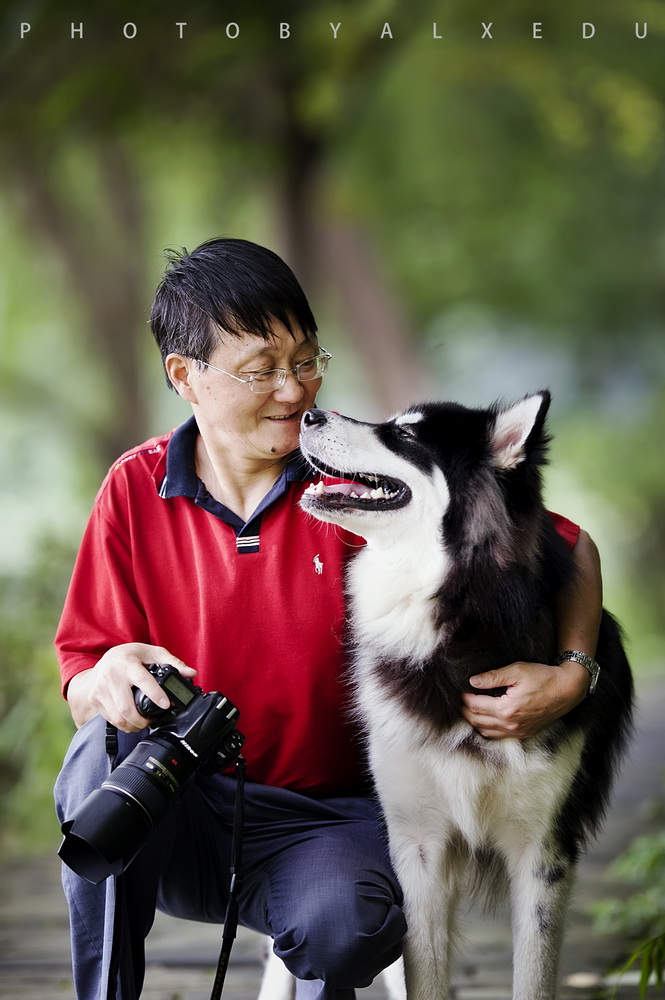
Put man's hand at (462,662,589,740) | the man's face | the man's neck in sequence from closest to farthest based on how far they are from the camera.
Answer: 1. man's hand at (462,662,589,740)
2. the man's face
3. the man's neck

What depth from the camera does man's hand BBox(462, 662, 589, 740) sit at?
1.93 meters

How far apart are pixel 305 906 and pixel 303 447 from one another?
33.0 inches

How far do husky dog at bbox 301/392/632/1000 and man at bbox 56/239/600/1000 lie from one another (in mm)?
66

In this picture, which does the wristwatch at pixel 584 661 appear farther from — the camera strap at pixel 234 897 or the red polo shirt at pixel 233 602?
the camera strap at pixel 234 897

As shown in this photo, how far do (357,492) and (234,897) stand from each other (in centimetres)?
79

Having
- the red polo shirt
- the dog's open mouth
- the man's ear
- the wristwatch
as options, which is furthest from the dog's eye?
the wristwatch

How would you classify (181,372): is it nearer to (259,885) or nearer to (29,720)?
(259,885)

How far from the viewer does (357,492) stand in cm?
210

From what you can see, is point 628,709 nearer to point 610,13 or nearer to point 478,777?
point 478,777

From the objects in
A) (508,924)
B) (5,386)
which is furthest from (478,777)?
(5,386)

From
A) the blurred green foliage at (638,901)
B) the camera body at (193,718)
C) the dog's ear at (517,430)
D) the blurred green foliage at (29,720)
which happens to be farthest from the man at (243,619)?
the blurred green foliage at (29,720)

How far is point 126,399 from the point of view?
9789 mm

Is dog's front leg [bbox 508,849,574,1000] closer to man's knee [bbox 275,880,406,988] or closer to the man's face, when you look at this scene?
man's knee [bbox 275,880,406,988]

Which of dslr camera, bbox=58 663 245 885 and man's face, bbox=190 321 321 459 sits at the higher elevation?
man's face, bbox=190 321 321 459
